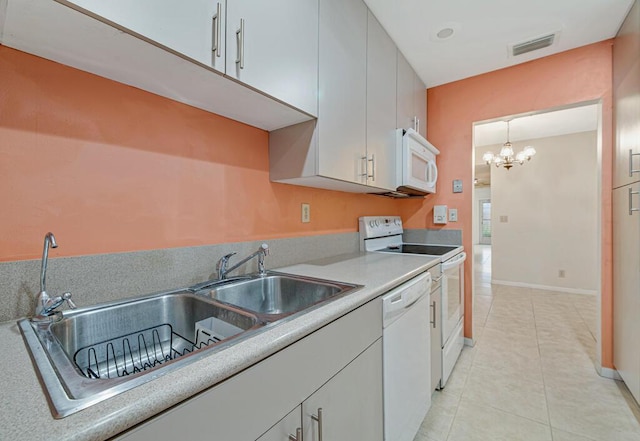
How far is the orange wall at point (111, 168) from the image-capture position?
0.78 metres

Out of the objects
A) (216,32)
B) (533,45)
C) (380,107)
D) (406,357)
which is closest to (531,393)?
(406,357)

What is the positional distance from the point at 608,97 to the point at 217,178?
2.73m

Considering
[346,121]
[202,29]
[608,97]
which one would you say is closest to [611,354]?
[608,97]

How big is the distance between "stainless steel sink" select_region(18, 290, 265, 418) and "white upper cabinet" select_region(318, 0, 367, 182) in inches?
29.9

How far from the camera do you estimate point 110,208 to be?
0.94 metres

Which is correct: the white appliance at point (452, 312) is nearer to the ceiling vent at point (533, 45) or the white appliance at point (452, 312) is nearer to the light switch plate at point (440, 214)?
the light switch plate at point (440, 214)

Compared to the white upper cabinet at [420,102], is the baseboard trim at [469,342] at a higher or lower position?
lower

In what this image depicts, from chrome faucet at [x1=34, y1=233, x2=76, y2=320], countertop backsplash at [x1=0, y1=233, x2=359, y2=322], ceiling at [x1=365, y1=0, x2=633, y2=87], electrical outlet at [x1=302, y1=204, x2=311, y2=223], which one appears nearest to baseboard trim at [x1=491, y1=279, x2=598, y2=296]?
ceiling at [x1=365, y1=0, x2=633, y2=87]

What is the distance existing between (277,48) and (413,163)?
1.37 meters

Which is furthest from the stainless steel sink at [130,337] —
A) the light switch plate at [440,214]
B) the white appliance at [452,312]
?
the light switch plate at [440,214]

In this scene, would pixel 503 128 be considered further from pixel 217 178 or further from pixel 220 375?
pixel 220 375

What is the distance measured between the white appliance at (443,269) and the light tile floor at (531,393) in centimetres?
18

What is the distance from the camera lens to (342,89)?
142cm

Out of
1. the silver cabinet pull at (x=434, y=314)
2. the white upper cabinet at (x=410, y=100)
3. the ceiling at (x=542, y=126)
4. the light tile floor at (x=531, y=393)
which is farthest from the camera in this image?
the ceiling at (x=542, y=126)
